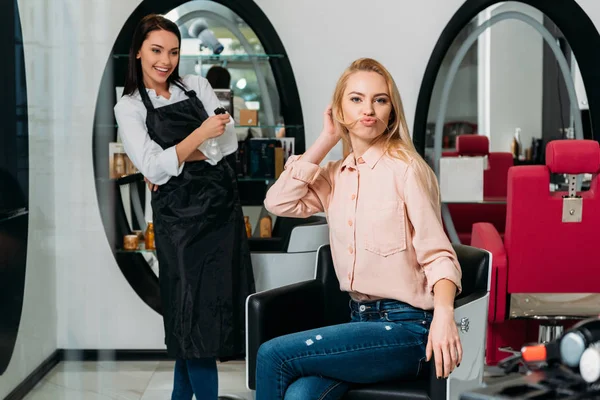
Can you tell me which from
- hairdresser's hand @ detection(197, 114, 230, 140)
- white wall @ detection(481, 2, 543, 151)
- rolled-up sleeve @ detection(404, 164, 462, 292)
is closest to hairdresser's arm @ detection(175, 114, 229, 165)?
hairdresser's hand @ detection(197, 114, 230, 140)

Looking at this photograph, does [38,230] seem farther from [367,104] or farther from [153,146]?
[367,104]

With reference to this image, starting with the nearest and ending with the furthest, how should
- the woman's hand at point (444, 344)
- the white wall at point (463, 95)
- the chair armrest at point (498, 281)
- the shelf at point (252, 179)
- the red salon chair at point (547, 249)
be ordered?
1. the woman's hand at point (444, 344)
2. the red salon chair at point (547, 249)
3. the chair armrest at point (498, 281)
4. the shelf at point (252, 179)
5. the white wall at point (463, 95)

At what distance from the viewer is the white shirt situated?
2.64m

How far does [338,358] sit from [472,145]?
2.59m

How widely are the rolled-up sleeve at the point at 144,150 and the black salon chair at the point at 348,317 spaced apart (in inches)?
22.7

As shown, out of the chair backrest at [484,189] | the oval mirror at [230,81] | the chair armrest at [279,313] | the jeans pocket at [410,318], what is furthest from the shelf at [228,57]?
the jeans pocket at [410,318]

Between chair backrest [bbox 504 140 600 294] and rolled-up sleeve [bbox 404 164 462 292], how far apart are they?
1186mm

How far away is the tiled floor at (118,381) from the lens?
286 centimetres

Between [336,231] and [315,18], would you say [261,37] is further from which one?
[336,231]

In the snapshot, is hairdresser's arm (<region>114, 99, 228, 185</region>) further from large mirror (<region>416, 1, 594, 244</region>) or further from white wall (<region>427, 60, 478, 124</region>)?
white wall (<region>427, 60, 478, 124</region>)

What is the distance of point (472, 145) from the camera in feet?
14.0

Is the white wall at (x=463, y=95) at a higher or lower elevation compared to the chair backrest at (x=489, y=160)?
higher

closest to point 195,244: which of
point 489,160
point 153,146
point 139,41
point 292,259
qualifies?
point 153,146

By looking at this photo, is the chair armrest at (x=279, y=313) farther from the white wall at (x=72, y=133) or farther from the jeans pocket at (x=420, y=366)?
the white wall at (x=72, y=133)
